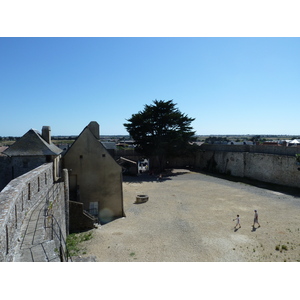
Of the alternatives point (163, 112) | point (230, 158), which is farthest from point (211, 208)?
point (163, 112)

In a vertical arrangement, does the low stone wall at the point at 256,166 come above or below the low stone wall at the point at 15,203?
below

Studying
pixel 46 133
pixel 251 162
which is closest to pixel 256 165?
pixel 251 162

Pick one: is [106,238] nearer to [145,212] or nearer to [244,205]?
[145,212]

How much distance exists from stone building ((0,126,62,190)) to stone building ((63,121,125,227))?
2403 mm

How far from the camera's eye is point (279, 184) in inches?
929

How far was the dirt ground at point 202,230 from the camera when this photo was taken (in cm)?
978

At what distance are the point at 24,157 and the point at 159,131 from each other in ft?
69.5

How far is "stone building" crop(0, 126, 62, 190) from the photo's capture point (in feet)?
38.0

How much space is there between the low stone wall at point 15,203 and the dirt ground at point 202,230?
11.3 ft

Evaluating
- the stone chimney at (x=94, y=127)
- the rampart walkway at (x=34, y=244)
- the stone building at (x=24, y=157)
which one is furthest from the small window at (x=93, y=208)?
the rampart walkway at (x=34, y=244)

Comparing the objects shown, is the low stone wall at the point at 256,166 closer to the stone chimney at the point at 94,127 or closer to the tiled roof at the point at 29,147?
the stone chimney at the point at 94,127

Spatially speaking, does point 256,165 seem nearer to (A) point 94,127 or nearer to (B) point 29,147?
(A) point 94,127

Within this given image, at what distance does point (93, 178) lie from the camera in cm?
1507

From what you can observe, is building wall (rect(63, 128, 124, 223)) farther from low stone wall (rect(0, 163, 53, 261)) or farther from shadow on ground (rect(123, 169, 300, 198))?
shadow on ground (rect(123, 169, 300, 198))
